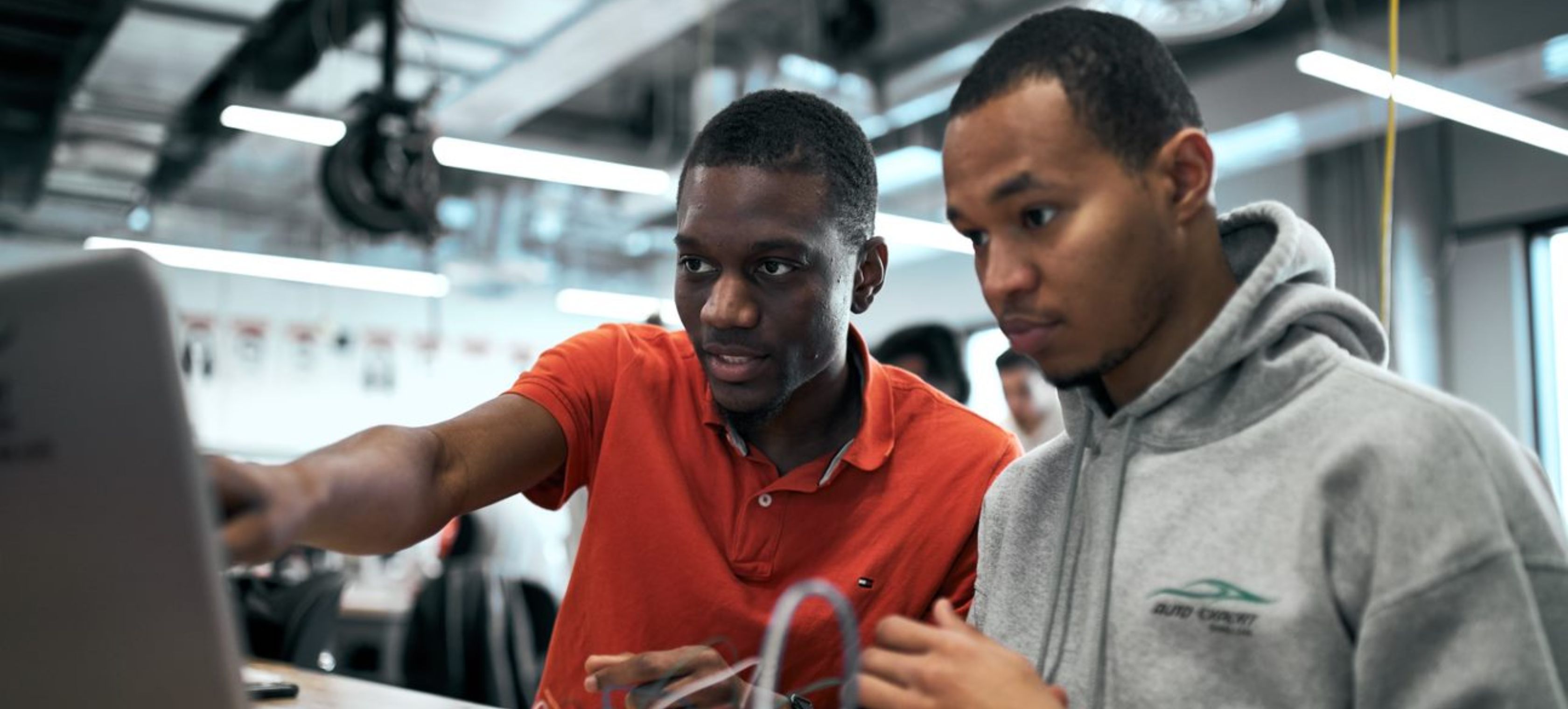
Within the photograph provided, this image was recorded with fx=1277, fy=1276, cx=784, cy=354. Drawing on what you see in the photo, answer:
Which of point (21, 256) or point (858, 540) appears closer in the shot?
point (858, 540)

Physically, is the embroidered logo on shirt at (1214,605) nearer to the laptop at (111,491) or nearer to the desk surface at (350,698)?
the laptop at (111,491)

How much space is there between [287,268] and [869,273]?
299 inches

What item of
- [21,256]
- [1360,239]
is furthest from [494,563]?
[21,256]

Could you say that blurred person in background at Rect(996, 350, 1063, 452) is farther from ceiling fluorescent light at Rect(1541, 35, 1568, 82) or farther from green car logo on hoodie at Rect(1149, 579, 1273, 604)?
green car logo on hoodie at Rect(1149, 579, 1273, 604)

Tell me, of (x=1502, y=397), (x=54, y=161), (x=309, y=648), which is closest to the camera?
(x=309, y=648)

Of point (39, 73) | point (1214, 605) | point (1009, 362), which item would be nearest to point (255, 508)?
point (1214, 605)

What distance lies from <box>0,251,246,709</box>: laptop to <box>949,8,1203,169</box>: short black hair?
0.70 metres

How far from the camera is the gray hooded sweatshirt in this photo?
81 centimetres

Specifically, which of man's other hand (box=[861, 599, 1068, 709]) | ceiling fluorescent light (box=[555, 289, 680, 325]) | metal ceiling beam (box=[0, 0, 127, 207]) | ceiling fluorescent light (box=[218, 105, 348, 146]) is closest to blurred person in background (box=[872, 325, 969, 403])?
man's other hand (box=[861, 599, 1068, 709])

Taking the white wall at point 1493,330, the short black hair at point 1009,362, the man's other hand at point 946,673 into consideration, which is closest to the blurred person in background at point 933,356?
the short black hair at point 1009,362

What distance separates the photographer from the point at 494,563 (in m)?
3.87

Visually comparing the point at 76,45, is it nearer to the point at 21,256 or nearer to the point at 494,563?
the point at 21,256

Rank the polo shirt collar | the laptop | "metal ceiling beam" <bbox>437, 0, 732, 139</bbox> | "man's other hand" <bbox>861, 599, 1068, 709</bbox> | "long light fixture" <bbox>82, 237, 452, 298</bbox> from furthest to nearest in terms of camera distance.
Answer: "long light fixture" <bbox>82, 237, 452, 298</bbox> → "metal ceiling beam" <bbox>437, 0, 732, 139</bbox> → the polo shirt collar → "man's other hand" <bbox>861, 599, 1068, 709</bbox> → the laptop

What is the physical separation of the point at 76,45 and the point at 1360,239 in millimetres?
6562
